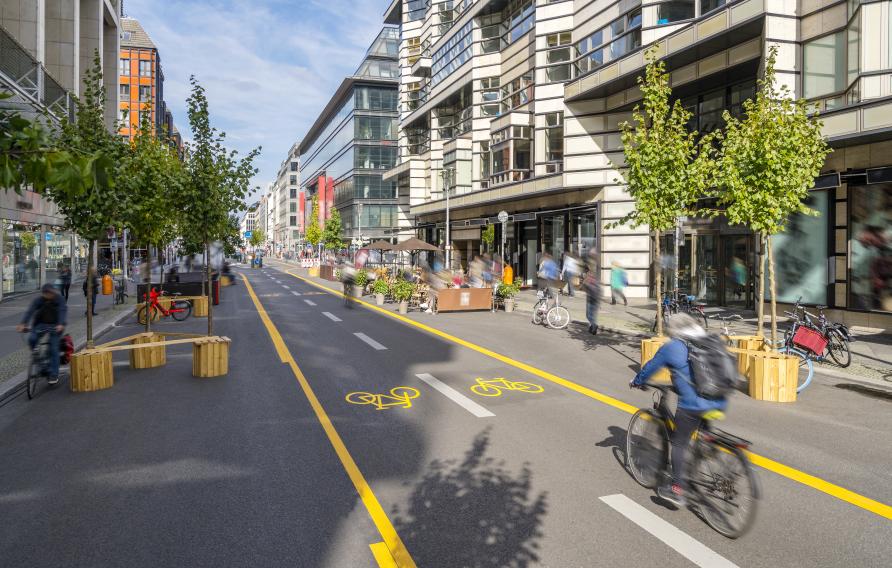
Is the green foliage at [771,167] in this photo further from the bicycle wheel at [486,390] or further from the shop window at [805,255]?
the shop window at [805,255]

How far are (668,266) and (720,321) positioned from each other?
6.57m

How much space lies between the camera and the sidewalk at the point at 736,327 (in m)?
10.9

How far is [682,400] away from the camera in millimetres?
4773

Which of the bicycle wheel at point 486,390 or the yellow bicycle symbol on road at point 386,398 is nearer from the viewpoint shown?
the yellow bicycle symbol on road at point 386,398

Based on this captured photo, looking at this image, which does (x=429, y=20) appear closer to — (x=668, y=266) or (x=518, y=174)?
(x=518, y=174)

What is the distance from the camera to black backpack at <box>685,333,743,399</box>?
439cm

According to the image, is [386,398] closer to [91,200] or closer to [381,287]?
[91,200]

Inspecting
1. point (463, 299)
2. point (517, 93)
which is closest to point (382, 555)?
point (463, 299)

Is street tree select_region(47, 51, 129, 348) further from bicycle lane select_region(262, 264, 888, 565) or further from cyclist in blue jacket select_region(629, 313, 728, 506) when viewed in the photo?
cyclist in blue jacket select_region(629, 313, 728, 506)

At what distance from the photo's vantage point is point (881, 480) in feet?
18.5

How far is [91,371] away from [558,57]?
26671mm

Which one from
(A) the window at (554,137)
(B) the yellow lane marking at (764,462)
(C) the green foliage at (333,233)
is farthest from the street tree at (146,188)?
(C) the green foliage at (333,233)

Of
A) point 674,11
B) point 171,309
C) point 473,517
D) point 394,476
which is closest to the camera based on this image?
point 473,517

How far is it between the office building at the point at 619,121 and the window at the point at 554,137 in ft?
0.23
